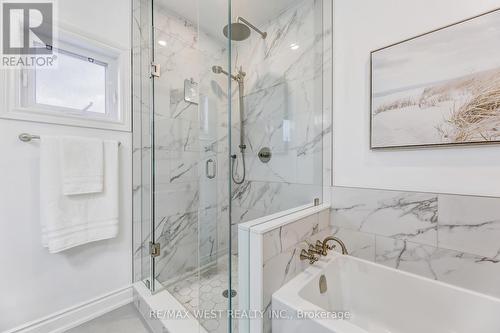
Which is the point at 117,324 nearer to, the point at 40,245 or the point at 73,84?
the point at 40,245

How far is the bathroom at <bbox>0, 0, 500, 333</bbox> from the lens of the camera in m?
1.11

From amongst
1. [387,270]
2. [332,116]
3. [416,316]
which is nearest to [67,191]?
[332,116]

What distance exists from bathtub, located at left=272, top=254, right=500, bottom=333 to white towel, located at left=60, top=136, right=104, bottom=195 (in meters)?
1.41

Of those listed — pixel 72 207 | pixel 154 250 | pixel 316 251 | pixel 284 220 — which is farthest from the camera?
pixel 154 250

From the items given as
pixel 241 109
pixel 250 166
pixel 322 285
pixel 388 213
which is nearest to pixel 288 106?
pixel 241 109

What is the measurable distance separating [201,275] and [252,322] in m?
0.47

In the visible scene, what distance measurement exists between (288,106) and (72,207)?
167 cm

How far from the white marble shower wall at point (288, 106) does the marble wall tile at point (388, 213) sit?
8.7 inches

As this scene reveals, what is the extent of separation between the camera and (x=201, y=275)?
1422 mm

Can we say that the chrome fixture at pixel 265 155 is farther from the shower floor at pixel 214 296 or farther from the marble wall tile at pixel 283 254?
the shower floor at pixel 214 296

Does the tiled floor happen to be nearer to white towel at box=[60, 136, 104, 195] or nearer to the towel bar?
white towel at box=[60, 136, 104, 195]

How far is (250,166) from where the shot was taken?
1.73 m

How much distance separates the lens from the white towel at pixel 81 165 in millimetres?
1413

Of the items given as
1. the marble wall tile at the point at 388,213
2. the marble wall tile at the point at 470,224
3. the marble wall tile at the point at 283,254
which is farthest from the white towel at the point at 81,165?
the marble wall tile at the point at 470,224
